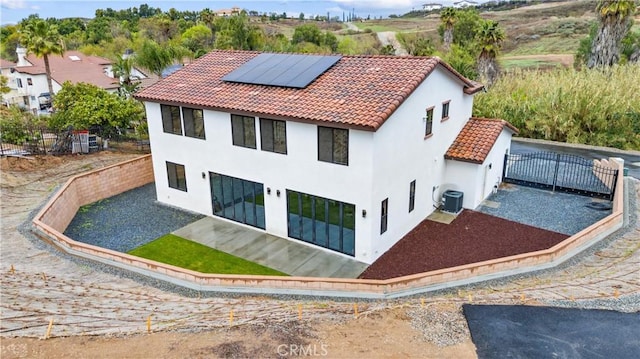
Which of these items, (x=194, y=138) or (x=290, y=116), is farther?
(x=194, y=138)

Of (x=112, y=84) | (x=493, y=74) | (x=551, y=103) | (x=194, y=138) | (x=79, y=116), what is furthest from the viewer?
(x=112, y=84)

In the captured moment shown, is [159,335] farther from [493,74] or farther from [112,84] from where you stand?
[112,84]

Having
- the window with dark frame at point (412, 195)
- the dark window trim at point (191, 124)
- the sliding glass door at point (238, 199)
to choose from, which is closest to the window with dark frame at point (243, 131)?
the sliding glass door at point (238, 199)

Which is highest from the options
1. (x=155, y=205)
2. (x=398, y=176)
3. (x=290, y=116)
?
(x=290, y=116)

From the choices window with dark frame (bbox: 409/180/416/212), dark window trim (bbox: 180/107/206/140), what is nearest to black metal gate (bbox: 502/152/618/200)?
window with dark frame (bbox: 409/180/416/212)

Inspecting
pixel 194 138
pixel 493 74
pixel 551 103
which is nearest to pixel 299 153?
pixel 194 138
